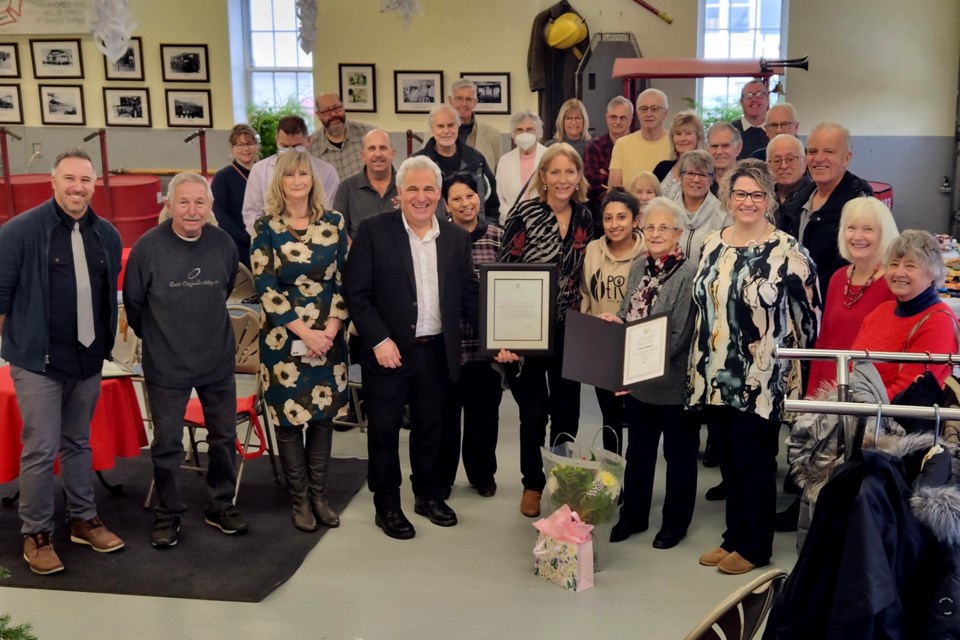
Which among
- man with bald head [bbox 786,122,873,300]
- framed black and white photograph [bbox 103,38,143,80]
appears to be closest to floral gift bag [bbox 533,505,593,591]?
man with bald head [bbox 786,122,873,300]

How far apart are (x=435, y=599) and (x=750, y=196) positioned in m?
1.97

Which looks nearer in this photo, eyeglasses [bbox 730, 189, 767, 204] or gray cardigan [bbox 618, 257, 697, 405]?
eyeglasses [bbox 730, 189, 767, 204]

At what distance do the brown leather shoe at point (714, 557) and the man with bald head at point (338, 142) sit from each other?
374cm

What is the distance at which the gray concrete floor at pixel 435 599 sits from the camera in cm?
385

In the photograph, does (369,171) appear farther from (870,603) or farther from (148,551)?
(870,603)

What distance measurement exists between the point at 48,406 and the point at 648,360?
2384mm

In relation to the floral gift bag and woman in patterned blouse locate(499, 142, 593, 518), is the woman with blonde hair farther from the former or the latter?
the floral gift bag

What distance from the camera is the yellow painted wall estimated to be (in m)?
11.6

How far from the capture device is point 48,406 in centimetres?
416

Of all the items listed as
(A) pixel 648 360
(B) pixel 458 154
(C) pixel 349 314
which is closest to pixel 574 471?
(A) pixel 648 360

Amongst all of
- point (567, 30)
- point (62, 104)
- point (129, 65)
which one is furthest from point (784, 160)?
point (62, 104)

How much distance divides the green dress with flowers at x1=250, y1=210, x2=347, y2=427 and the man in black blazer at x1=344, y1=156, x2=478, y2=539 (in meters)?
0.11

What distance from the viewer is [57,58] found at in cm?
1200

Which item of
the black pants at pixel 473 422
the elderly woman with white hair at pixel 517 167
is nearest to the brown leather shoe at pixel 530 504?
the black pants at pixel 473 422
